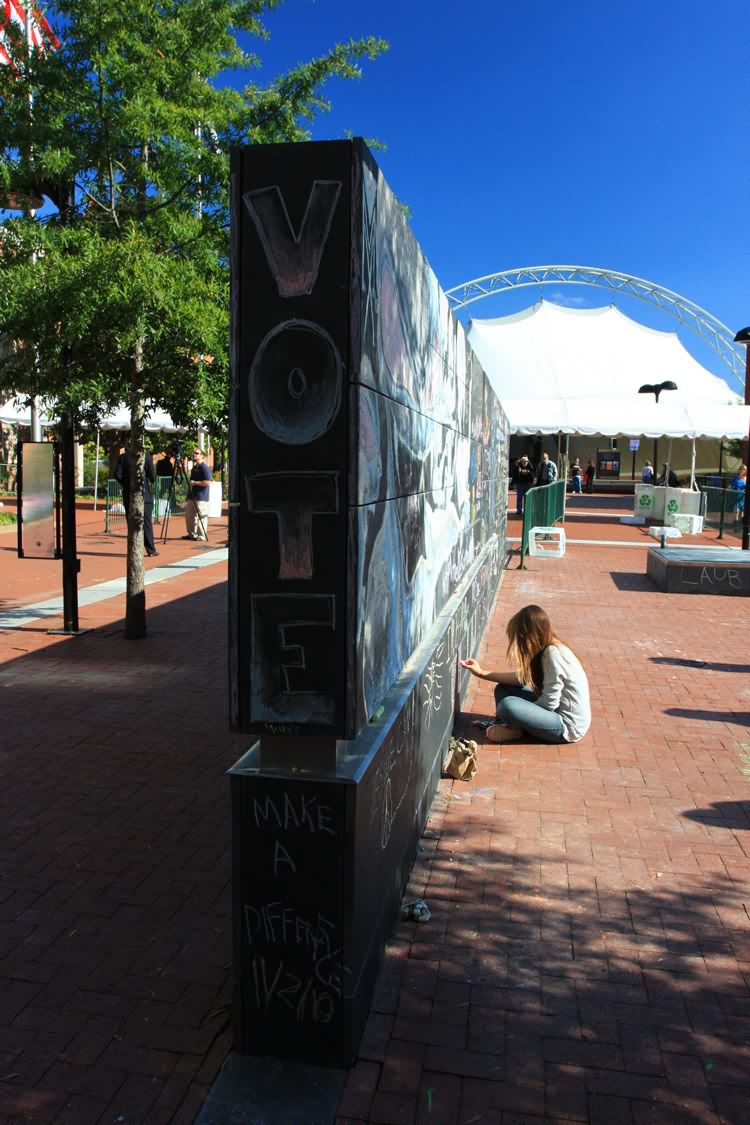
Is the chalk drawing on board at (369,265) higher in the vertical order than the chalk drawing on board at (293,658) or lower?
higher

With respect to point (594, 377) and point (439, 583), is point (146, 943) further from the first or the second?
point (594, 377)

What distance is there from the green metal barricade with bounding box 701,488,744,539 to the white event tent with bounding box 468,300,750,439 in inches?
184

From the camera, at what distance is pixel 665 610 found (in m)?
12.5

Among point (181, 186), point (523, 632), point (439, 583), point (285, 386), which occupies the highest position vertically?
point (181, 186)

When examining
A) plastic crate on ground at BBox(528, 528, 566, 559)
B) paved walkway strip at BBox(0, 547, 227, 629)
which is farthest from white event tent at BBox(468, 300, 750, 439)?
paved walkway strip at BBox(0, 547, 227, 629)

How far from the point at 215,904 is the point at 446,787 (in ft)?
6.42

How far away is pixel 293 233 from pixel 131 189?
731 centimetres

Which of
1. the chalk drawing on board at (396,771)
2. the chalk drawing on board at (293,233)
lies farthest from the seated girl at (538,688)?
the chalk drawing on board at (293,233)

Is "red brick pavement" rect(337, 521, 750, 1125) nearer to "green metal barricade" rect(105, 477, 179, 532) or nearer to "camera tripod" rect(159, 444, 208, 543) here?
"camera tripod" rect(159, 444, 208, 543)

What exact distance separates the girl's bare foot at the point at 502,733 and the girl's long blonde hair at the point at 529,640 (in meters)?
0.42

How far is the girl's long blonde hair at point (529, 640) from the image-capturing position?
609 cm

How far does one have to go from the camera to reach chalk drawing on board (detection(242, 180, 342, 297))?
8.93ft

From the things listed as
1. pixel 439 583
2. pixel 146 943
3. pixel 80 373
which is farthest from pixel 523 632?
pixel 80 373

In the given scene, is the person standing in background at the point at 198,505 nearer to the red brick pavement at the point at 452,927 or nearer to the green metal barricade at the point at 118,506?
the green metal barricade at the point at 118,506
